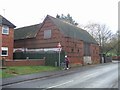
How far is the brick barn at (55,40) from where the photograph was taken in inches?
1510

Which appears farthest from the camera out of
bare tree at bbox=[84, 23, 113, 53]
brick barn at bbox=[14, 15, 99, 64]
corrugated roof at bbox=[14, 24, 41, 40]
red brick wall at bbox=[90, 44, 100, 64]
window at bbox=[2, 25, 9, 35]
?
bare tree at bbox=[84, 23, 113, 53]

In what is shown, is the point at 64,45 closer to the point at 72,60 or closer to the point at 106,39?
the point at 72,60

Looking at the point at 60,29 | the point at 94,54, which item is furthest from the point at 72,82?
the point at 94,54

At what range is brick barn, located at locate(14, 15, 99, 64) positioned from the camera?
38.3 meters

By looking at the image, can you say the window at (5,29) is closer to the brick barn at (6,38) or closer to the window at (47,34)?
the brick barn at (6,38)

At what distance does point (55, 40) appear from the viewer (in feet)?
127

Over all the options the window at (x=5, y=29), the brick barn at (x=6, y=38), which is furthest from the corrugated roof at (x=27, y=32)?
the window at (x=5, y=29)

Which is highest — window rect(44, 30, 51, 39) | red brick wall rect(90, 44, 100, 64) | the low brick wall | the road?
window rect(44, 30, 51, 39)

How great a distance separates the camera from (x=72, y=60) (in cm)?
3891

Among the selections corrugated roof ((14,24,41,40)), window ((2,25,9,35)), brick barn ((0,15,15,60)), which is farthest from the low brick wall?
corrugated roof ((14,24,41,40))

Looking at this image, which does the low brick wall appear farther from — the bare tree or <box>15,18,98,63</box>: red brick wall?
the bare tree

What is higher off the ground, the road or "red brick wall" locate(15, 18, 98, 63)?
"red brick wall" locate(15, 18, 98, 63)

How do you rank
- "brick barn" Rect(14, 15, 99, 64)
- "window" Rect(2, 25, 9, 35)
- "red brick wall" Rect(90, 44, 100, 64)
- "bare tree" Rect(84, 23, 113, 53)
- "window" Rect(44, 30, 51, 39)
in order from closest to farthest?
"window" Rect(2, 25, 9, 35) < "brick barn" Rect(14, 15, 99, 64) < "window" Rect(44, 30, 51, 39) < "red brick wall" Rect(90, 44, 100, 64) < "bare tree" Rect(84, 23, 113, 53)

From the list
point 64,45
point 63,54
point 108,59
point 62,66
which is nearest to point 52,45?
point 64,45
